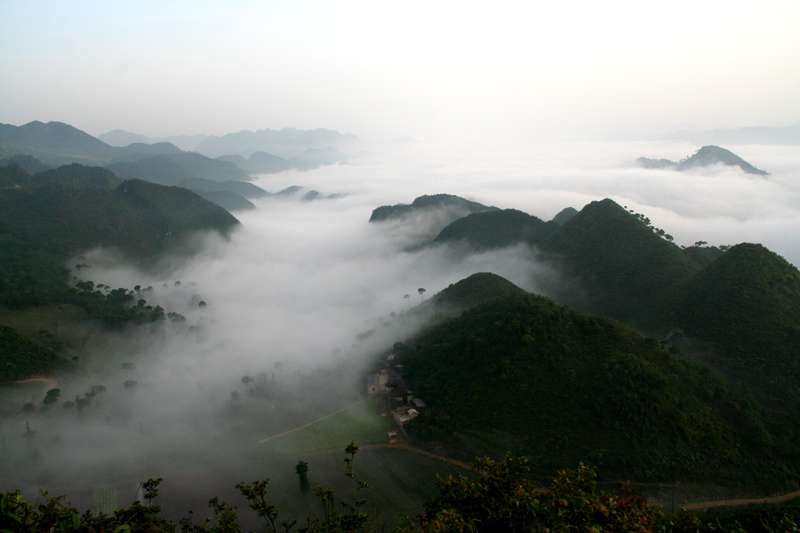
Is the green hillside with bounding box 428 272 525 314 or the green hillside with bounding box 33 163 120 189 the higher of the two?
the green hillside with bounding box 33 163 120 189

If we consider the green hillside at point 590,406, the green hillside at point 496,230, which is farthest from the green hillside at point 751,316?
Result: the green hillside at point 496,230

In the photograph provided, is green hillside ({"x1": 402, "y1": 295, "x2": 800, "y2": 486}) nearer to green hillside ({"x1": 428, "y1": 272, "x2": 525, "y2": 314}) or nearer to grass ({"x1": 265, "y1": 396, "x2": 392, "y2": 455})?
grass ({"x1": 265, "y1": 396, "x2": 392, "y2": 455})

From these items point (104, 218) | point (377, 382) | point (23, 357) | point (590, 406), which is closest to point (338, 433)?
point (377, 382)

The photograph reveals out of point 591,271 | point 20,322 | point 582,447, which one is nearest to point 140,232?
point 20,322

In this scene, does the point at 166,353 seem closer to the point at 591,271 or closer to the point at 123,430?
the point at 123,430

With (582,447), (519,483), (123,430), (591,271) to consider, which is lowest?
(123,430)

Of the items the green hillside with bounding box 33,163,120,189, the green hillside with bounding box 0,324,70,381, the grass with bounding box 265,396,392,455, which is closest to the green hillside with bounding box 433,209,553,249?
the grass with bounding box 265,396,392,455
